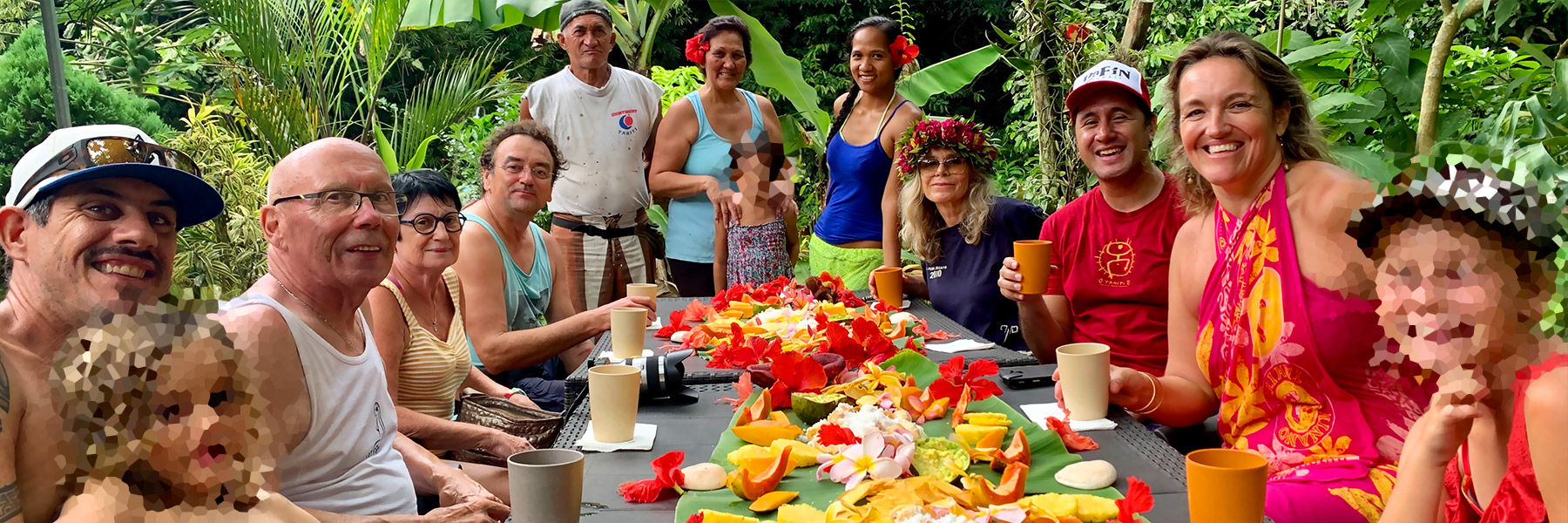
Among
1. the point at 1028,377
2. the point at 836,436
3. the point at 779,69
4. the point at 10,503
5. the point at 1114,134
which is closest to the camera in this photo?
the point at 10,503

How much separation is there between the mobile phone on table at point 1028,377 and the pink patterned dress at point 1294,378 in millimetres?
410

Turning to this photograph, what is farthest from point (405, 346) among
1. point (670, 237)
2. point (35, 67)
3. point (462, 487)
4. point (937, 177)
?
point (35, 67)

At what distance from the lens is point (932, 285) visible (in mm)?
3943

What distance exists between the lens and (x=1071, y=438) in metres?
1.85

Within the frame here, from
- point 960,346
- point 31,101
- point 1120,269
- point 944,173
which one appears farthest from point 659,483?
point 31,101

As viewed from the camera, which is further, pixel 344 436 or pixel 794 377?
pixel 794 377

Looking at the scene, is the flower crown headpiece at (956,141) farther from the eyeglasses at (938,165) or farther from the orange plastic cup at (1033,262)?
the orange plastic cup at (1033,262)

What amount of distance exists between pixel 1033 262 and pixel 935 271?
1495mm

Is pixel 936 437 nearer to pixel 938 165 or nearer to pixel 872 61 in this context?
pixel 938 165

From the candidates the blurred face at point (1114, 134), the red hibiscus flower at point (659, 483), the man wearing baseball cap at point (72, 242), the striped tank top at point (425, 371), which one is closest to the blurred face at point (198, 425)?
the man wearing baseball cap at point (72, 242)

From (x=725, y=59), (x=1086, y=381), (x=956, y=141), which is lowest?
(x=1086, y=381)

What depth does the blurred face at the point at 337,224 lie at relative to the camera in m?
1.63

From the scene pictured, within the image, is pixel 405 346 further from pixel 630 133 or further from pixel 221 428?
pixel 630 133

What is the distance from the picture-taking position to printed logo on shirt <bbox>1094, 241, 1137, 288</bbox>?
302 cm
